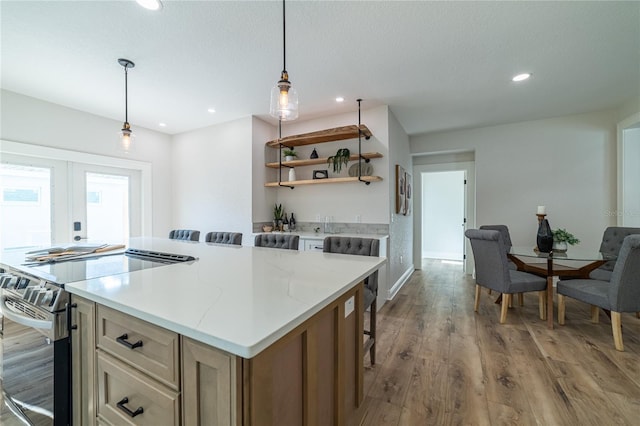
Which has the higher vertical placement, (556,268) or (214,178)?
(214,178)

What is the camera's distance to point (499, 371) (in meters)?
2.00

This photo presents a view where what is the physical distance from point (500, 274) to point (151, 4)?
3.91 meters

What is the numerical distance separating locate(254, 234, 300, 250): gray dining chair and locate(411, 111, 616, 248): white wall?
3.84 metres

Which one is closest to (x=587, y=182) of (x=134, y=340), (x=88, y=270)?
(x=134, y=340)

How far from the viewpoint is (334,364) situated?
1245 mm

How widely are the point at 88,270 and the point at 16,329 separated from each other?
0.44 metres

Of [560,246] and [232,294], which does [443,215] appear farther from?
[232,294]

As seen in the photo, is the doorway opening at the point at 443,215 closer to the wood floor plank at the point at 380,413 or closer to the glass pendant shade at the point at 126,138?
the wood floor plank at the point at 380,413

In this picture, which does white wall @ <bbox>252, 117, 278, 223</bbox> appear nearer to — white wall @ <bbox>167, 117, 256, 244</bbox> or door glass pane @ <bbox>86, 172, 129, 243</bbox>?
white wall @ <bbox>167, 117, 256, 244</bbox>

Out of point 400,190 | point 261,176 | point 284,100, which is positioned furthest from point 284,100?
point 400,190

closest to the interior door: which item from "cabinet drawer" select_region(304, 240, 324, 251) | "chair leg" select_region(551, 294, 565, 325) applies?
"cabinet drawer" select_region(304, 240, 324, 251)

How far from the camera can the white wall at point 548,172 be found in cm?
390

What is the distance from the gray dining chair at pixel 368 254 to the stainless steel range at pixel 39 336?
142 cm

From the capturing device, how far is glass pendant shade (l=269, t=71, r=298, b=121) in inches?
65.8
